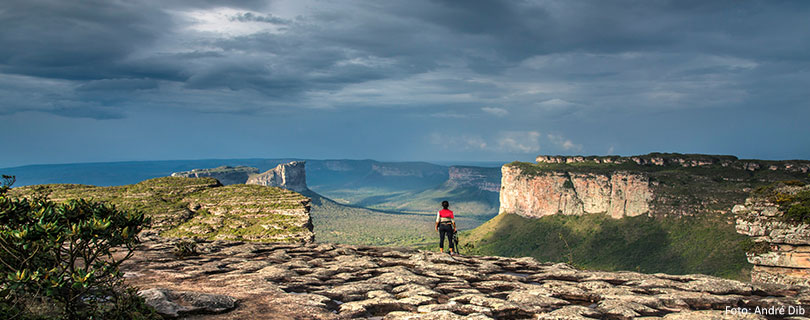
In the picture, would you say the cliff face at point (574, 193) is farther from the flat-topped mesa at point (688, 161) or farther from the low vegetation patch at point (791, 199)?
the low vegetation patch at point (791, 199)

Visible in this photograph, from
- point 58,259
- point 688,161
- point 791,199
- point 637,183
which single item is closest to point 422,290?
point 58,259

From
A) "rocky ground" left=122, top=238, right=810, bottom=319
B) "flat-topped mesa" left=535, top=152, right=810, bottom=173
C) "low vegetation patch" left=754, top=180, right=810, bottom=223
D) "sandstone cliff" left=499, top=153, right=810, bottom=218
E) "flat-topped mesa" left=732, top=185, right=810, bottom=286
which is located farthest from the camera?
"flat-topped mesa" left=535, top=152, right=810, bottom=173

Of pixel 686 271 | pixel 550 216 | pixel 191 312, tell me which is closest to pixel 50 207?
pixel 191 312

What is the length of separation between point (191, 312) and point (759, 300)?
2041cm

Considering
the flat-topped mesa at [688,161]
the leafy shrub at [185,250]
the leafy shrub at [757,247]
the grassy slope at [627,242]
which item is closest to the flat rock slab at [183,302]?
the leafy shrub at [185,250]

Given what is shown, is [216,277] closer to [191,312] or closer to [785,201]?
[191,312]

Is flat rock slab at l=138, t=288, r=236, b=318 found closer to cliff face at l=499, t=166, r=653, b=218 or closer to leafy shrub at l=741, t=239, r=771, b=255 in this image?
leafy shrub at l=741, t=239, r=771, b=255

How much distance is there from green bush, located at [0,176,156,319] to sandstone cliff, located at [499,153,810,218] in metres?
129

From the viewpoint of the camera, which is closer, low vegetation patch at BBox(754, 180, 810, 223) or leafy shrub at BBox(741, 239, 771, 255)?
low vegetation patch at BBox(754, 180, 810, 223)

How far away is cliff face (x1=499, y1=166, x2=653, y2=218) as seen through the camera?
136 metres

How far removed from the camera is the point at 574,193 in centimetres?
16112

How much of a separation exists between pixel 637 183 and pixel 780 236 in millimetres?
116036

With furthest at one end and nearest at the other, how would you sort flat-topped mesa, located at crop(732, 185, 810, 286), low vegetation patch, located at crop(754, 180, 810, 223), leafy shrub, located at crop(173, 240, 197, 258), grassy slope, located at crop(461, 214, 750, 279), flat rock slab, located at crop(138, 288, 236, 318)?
grassy slope, located at crop(461, 214, 750, 279) < low vegetation patch, located at crop(754, 180, 810, 223) < flat-topped mesa, located at crop(732, 185, 810, 286) < leafy shrub, located at crop(173, 240, 197, 258) < flat rock slab, located at crop(138, 288, 236, 318)

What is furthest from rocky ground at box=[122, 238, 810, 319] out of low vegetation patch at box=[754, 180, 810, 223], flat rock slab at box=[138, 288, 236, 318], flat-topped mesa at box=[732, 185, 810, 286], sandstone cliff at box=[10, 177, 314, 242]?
sandstone cliff at box=[10, 177, 314, 242]
